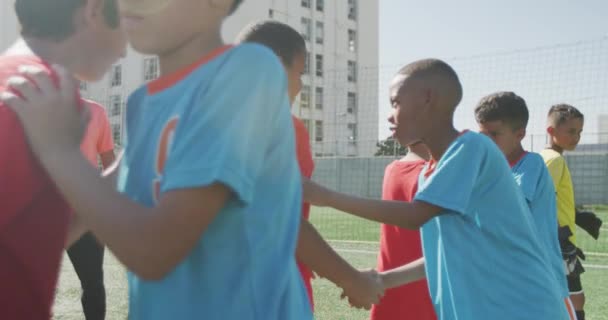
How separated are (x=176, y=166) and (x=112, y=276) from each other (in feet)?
21.2

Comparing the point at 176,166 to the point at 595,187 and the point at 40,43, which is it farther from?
the point at 595,187

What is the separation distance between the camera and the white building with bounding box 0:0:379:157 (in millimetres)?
40844

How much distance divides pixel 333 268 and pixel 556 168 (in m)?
3.54

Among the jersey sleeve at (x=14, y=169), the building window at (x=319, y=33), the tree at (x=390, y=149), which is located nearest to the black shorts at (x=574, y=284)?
the jersey sleeve at (x=14, y=169)

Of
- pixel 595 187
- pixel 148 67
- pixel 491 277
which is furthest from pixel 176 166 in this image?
pixel 148 67

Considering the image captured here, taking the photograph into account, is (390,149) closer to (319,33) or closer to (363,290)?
(363,290)

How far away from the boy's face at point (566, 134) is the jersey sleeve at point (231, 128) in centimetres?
449

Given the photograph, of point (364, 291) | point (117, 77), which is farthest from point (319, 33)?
point (364, 291)

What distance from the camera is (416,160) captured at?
12.0 feet

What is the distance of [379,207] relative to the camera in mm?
2465

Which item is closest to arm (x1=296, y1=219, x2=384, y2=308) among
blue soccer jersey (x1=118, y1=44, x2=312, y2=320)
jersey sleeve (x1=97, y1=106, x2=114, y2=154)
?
blue soccer jersey (x1=118, y1=44, x2=312, y2=320)

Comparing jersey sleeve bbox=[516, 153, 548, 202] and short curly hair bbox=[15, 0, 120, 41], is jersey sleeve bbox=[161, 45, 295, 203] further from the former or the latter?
jersey sleeve bbox=[516, 153, 548, 202]

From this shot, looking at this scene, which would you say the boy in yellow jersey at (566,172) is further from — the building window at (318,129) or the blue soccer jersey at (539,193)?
the building window at (318,129)

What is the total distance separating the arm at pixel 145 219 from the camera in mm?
1046
